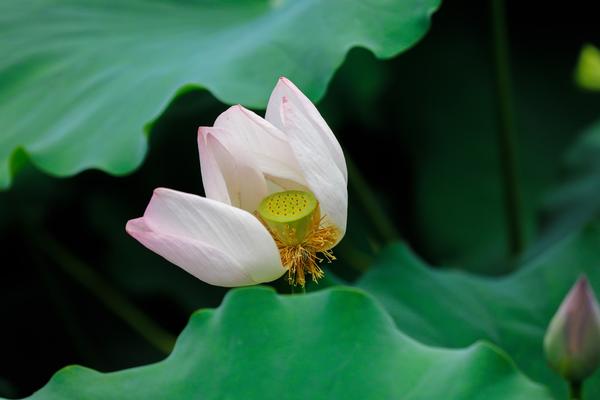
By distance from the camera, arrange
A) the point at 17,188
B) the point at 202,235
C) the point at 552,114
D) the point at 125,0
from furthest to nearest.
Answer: the point at 552,114
the point at 17,188
the point at 125,0
the point at 202,235

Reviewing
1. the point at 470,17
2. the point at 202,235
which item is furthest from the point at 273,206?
the point at 470,17

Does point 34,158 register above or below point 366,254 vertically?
above

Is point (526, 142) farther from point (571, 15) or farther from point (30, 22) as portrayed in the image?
point (30, 22)

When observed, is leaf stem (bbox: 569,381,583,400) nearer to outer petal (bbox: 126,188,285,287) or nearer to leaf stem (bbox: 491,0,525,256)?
outer petal (bbox: 126,188,285,287)

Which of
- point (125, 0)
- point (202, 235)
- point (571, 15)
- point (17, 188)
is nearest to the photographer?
point (202, 235)

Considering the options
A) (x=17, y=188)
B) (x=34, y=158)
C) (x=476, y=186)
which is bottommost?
(x=476, y=186)

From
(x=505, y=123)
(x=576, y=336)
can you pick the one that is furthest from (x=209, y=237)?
(x=505, y=123)

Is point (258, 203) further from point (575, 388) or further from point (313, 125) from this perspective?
point (575, 388)

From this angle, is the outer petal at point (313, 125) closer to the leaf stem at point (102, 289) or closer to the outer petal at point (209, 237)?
the outer petal at point (209, 237)

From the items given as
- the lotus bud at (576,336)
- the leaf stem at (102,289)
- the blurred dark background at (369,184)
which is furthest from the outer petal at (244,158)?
the leaf stem at (102,289)
